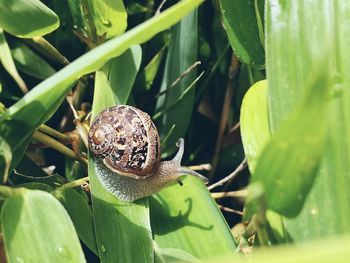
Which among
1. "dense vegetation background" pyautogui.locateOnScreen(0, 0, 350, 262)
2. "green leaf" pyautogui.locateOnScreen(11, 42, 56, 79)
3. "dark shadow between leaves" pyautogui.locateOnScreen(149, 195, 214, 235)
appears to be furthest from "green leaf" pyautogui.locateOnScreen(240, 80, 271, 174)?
"green leaf" pyautogui.locateOnScreen(11, 42, 56, 79)

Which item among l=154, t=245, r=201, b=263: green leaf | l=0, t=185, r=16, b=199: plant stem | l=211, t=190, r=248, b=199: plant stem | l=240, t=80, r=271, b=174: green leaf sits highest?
l=0, t=185, r=16, b=199: plant stem

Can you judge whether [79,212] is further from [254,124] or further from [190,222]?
[254,124]

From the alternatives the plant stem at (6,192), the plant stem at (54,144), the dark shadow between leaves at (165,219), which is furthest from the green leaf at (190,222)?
the plant stem at (6,192)

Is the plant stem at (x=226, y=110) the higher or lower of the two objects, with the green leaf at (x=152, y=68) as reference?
lower

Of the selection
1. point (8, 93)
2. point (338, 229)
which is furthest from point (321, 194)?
point (8, 93)

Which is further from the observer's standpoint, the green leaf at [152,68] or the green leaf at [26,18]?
the green leaf at [152,68]

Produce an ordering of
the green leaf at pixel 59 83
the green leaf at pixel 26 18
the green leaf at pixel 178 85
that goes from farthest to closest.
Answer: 1. the green leaf at pixel 178 85
2. the green leaf at pixel 26 18
3. the green leaf at pixel 59 83

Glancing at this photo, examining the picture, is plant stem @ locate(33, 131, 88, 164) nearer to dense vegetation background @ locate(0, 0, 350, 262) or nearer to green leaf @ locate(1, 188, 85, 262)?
dense vegetation background @ locate(0, 0, 350, 262)

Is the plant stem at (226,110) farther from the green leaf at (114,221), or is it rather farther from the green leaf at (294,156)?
the green leaf at (294,156)
